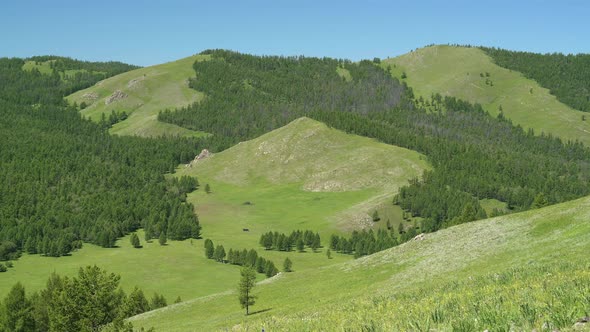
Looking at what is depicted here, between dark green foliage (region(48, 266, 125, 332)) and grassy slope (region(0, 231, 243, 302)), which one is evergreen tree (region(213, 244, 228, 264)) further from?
dark green foliage (region(48, 266, 125, 332))

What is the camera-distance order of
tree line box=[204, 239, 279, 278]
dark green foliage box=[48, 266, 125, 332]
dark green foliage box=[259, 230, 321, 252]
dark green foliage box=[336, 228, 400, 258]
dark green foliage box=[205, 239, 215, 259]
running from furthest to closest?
dark green foliage box=[259, 230, 321, 252] → dark green foliage box=[336, 228, 400, 258] → dark green foliage box=[205, 239, 215, 259] → tree line box=[204, 239, 279, 278] → dark green foliage box=[48, 266, 125, 332]

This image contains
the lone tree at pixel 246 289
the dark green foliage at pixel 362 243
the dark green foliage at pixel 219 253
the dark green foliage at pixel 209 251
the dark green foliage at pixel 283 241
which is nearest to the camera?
the lone tree at pixel 246 289

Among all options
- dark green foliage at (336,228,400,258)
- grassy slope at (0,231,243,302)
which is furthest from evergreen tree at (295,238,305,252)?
grassy slope at (0,231,243,302)

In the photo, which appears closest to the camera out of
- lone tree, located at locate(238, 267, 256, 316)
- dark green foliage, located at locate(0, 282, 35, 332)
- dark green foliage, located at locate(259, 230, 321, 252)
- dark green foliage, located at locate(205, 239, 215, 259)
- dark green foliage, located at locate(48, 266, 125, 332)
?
dark green foliage, located at locate(48, 266, 125, 332)

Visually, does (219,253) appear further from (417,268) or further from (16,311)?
(417,268)

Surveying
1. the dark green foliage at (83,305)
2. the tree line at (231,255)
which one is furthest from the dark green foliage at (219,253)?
the dark green foliage at (83,305)

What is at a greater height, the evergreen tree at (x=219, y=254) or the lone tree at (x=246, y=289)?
the lone tree at (x=246, y=289)

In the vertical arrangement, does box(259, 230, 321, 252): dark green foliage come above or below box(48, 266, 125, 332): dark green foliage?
below

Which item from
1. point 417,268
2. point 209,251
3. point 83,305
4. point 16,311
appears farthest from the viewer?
point 209,251

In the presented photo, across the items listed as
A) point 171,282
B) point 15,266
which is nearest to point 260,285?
point 171,282

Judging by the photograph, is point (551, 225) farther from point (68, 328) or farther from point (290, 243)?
point (290, 243)

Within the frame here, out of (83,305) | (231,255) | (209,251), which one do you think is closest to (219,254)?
(231,255)

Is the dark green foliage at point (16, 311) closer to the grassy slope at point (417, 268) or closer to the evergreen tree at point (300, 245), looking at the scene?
the grassy slope at point (417, 268)

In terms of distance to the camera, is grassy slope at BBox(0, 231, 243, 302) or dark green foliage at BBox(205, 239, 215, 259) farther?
dark green foliage at BBox(205, 239, 215, 259)
